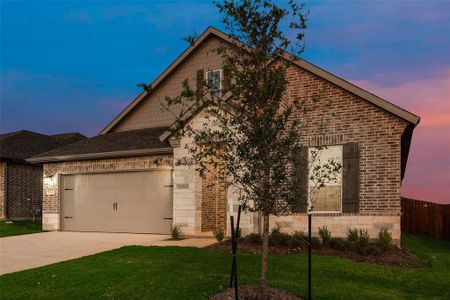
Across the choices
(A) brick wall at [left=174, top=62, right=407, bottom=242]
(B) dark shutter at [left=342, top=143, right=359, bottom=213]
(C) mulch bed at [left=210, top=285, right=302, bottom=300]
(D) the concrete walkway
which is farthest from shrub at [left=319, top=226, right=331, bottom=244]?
(C) mulch bed at [left=210, top=285, right=302, bottom=300]

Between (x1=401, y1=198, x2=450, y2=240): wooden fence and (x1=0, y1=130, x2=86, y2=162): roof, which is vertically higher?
(x1=0, y1=130, x2=86, y2=162): roof

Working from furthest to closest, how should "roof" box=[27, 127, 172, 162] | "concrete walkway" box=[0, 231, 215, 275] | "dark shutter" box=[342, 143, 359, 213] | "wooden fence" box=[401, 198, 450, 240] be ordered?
"wooden fence" box=[401, 198, 450, 240] → "roof" box=[27, 127, 172, 162] → "dark shutter" box=[342, 143, 359, 213] → "concrete walkway" box=[0, 231, 215, 275]

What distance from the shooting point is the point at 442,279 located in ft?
31.3

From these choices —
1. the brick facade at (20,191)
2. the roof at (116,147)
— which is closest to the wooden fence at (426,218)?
the roof at (116,147)

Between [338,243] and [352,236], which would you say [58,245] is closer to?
[338,243]

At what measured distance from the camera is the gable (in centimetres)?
1967

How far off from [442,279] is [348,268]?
2.03 meters

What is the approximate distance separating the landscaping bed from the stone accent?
668 centimetres

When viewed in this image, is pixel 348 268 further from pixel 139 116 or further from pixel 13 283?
pixel 139 116

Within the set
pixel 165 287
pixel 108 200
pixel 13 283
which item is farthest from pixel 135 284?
pixel 108 200

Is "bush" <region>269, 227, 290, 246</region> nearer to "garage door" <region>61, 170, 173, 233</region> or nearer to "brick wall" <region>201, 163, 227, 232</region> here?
"brick wall" <region>201, 163, 227, 232</region>

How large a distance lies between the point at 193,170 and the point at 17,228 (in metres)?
10.9

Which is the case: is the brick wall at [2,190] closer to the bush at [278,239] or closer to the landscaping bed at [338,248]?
the landscaping bed at [338,248]

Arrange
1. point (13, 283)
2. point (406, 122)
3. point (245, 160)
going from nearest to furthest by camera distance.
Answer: point (245, 160)
point (13, 283)
point (406, 122)
